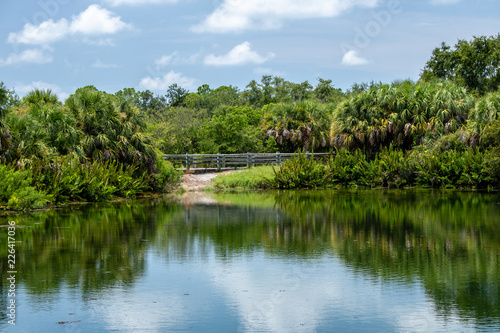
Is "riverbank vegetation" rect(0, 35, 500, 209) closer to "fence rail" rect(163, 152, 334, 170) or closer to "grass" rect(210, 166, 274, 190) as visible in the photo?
"grass" rect(210, 166, 274, 190)

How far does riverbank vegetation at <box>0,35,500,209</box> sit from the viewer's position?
20.9 meters

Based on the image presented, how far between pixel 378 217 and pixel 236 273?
824 centimetres

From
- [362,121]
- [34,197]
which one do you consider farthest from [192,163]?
[34,197]

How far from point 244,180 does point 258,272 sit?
813 inches

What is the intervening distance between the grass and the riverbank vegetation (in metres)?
0.10

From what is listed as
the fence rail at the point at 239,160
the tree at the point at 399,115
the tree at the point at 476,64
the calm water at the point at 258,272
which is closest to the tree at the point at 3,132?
the calm water at the point at 258,272

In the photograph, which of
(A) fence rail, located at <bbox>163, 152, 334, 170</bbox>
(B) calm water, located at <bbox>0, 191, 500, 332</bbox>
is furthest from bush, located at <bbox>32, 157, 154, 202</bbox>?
(A) fence rail, located at <bbox>163, 152, 334, 170</bbox>

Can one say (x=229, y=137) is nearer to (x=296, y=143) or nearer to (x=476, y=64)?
(x=296, y=143)

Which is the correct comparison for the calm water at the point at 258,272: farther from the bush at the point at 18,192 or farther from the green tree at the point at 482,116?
the green tree at the point at 482,116

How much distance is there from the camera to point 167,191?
28.3 m

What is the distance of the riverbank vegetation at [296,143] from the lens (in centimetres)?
2094

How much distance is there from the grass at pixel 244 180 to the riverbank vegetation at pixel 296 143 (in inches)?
3.9

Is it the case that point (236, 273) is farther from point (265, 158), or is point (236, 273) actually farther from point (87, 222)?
point (265, 158)

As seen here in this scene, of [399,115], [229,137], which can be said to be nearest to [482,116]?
[399,115]
